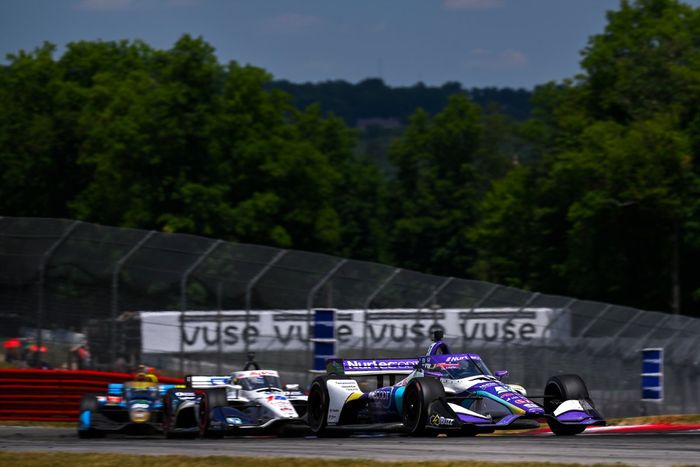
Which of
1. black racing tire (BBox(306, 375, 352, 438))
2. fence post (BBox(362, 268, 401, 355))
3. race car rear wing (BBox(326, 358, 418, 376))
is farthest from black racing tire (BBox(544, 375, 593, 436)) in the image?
fence post (BBox(362, 268, 401, 355))

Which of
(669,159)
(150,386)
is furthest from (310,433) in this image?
(669,159)

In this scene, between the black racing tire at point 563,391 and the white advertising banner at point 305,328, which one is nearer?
the black racing tire at point 563,391

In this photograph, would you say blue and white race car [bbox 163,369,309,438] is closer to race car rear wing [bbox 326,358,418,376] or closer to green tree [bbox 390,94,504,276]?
race car rear wing [bbox 326,358,418,376]

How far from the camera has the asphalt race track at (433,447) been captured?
40.5ft

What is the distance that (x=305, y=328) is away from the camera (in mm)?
22531

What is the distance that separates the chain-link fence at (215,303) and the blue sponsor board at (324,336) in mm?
496

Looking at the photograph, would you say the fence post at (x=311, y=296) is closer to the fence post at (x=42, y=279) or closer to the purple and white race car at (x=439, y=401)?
the fence post at (x=42, y=279)

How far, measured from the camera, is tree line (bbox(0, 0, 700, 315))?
158 feet

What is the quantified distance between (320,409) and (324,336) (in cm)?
504

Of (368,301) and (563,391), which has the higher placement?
(368,301)

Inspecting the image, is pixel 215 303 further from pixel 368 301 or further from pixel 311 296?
pixel 368 301

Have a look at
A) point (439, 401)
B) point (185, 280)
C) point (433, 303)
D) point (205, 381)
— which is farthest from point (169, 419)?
point (433, 303)

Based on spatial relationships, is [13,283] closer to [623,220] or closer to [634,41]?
[623,220]

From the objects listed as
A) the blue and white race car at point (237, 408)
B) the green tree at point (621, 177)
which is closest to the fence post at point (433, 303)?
the blue and white race car at point (237, 408)
